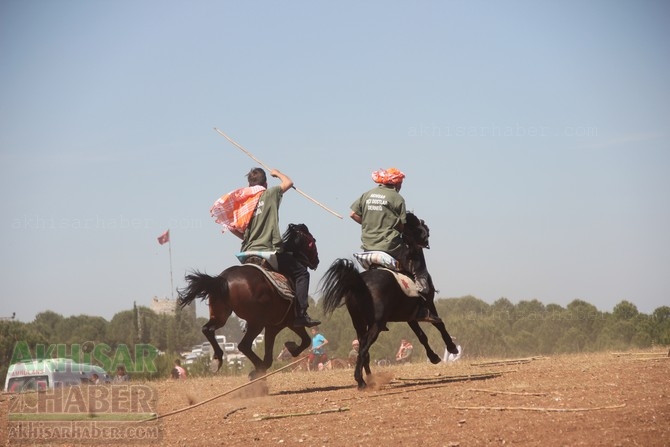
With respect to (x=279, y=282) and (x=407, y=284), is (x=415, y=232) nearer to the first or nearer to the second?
(x=407, y=284)

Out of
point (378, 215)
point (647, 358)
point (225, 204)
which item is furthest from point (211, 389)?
point (647, 358)

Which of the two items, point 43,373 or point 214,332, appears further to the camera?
point 43,373

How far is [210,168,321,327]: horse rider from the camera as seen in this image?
14.3 meters

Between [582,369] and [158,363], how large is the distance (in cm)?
1436

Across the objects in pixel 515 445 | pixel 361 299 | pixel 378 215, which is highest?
pixel 378 215

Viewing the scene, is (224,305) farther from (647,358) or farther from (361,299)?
(647,358)

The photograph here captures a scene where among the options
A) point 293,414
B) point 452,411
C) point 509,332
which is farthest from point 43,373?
point 509,332

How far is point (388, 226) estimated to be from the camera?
44.8 ft

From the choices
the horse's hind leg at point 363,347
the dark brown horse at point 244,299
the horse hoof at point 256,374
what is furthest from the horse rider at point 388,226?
the horse hoof at point 256,374

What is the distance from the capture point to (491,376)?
13.7 metres

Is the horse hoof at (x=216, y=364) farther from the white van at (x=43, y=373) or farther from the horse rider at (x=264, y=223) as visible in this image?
the white van at (x=43, y=373)

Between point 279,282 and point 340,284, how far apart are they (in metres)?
1.38

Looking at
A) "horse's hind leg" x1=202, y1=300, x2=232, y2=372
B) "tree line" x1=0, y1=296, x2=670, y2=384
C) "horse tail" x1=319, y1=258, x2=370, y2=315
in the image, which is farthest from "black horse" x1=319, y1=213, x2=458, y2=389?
"tree line" x1=0, y1=296, x2=670, y2=384

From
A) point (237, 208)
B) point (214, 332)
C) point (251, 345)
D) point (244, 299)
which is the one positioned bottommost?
point (251, 345)
